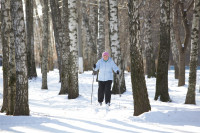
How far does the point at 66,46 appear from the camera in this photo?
1130cm

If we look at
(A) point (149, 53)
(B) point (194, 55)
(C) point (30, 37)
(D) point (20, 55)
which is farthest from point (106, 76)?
(A) point (149, 53)

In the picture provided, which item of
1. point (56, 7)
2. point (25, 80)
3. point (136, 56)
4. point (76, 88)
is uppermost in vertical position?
point (56, 7)

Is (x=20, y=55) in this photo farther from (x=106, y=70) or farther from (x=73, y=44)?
(x=73, y=44)

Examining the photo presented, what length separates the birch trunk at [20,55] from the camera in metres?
6.41

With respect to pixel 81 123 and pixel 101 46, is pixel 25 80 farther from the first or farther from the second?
pixel 101 46

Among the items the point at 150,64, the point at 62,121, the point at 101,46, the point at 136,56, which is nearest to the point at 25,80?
the point at 62,121

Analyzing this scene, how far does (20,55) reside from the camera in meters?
6.46

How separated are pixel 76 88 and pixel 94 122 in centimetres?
535

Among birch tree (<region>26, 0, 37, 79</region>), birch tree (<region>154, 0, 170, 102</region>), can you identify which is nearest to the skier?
birch tree (<region>154, 0, 170, 102</region>)

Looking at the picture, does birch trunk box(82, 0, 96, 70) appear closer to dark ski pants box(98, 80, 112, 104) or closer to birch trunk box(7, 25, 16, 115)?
dark ski pants box(98, 80, 112, 104)

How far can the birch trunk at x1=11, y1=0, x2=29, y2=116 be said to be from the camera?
21.0ft

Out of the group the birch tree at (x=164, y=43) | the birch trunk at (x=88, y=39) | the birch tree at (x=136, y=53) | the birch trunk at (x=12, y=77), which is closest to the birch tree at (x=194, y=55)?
the birch tree at (x=164, y=43)

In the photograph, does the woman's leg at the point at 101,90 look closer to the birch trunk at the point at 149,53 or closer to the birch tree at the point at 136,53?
the birch tree at the point at 136,53

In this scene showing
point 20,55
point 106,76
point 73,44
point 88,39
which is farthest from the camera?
point 88,39
